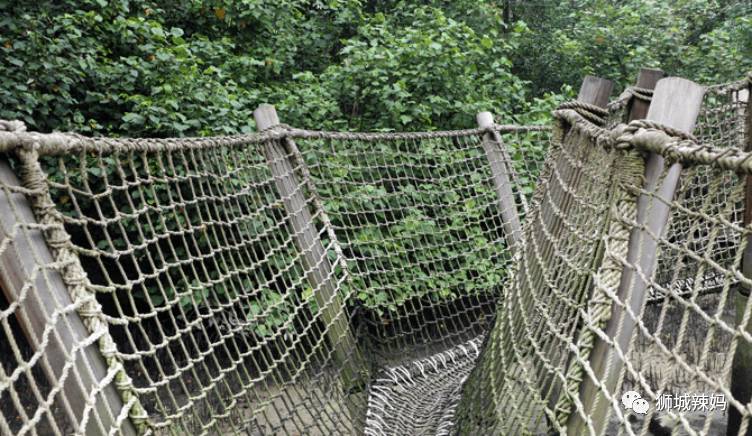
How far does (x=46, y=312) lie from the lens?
0.97 m

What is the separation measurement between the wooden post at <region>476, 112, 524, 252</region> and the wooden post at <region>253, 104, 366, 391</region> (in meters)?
1.36

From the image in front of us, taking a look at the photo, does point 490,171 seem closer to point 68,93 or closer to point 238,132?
point 238,132

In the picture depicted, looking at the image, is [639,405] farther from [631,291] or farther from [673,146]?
[673,146]

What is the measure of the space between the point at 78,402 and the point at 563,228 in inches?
48.6

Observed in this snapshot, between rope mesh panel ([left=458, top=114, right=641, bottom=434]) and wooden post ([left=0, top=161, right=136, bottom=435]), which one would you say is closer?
wooden post ([left=0, top=161, right=136, bottom=435])

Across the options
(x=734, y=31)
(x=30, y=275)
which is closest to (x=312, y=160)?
A: (x=30, y=275)

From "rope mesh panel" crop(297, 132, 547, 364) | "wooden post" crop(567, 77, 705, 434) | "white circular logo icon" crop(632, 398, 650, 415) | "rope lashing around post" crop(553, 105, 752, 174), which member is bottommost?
"rope mesh panel" crop(297, 132, 547, 364)

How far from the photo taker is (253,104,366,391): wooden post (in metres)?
2.44

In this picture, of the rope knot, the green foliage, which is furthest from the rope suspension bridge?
the green foliage

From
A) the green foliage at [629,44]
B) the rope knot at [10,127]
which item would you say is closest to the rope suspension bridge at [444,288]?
the rope knot at [10,127]

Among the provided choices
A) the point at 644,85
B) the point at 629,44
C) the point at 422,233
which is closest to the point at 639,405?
the point at 644,85

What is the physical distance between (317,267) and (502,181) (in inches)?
61.1

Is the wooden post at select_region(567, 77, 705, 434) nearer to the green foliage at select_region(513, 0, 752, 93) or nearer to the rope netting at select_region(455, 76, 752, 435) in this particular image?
the rope netting at select_region(455, 76, 752, 435)

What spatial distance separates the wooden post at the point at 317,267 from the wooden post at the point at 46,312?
4.54 ft
